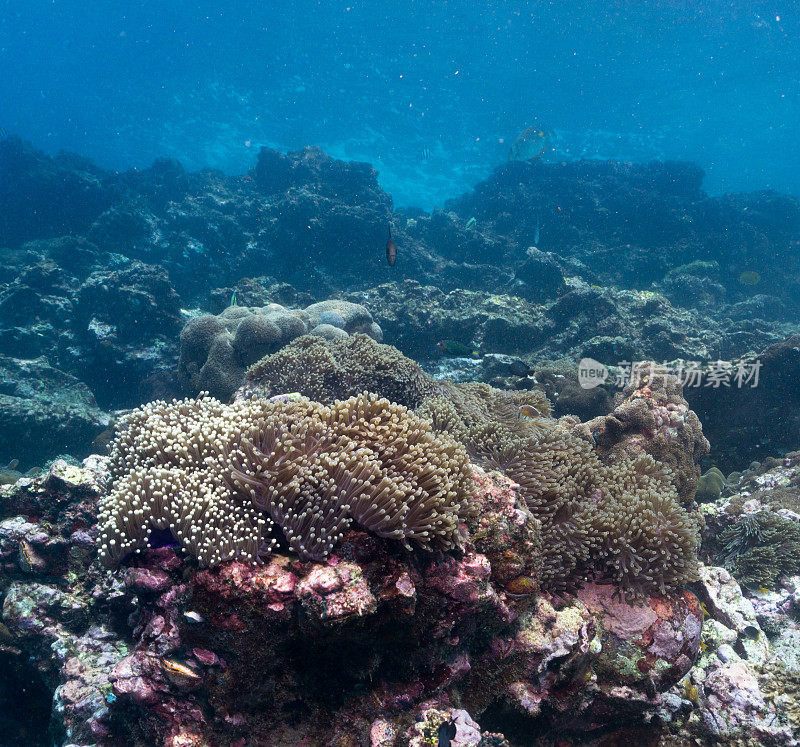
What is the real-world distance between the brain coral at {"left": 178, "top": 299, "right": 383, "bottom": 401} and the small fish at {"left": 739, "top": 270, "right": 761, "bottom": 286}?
75.7 ft

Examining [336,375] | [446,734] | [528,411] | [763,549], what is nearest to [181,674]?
[446,734]

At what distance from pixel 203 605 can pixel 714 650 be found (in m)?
4.59

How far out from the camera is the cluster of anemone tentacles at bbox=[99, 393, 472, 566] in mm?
2203

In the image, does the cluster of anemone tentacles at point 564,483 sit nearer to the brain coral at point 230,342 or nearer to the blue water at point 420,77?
the brain coral at point 230,342

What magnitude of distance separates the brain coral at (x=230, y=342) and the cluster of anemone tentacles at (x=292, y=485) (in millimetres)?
5248

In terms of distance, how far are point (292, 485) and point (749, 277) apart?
90.4 ft

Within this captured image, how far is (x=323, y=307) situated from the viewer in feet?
35.7

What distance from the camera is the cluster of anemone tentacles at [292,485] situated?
2.20 m

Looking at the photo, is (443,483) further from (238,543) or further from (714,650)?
(714,650)

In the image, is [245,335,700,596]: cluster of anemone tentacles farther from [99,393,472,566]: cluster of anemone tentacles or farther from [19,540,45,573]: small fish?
[19,540,45,573]: small fish

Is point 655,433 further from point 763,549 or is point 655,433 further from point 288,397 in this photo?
point 288,397

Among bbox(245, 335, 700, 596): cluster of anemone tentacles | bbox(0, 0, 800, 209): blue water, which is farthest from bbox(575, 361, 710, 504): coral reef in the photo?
bbox(0, 0, 800, 209): blue water

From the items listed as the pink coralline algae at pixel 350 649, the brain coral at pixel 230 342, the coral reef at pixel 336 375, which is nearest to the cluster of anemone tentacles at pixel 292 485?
the pink coralline algae at pixel 350 649

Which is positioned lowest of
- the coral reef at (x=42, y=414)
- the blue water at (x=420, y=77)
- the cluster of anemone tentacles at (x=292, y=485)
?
the cluster of anemone tentacles at (x=292, y=485)
